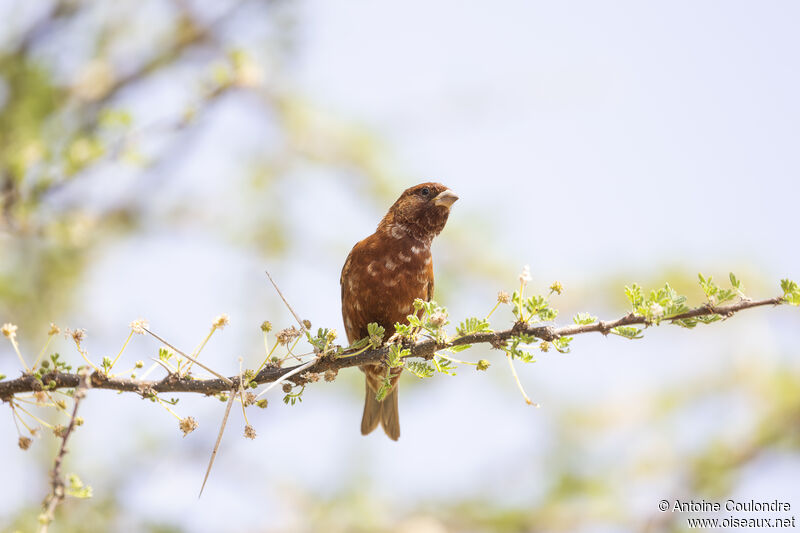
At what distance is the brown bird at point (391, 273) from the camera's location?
4195 millimetres

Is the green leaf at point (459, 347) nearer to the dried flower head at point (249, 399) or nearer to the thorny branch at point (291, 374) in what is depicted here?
the thorny branch at point (291, 374)

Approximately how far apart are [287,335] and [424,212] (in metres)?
2.08

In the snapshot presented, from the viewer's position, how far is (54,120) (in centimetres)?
556

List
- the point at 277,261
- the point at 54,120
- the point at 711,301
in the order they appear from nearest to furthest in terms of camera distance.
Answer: the point at 711,301 → the point at 54,120 → the point at 277,261

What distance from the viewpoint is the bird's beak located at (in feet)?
14.8

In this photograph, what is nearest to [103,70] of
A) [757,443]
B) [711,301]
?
[711,301]

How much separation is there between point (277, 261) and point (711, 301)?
551 centimetres

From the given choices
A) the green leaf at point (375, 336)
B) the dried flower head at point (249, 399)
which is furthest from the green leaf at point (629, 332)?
the dried flower head at point (249, 399)

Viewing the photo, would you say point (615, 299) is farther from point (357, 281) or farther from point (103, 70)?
point (103, 70)

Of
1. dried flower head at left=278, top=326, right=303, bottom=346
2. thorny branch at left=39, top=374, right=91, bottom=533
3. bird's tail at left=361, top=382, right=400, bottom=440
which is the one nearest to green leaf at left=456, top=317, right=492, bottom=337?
dried flower head at left=278, top=326, right=303, bottom=346

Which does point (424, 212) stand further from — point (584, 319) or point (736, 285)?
point (736, 285)

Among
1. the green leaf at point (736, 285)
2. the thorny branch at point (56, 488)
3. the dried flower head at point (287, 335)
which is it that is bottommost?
the thorny branch at point (56, 488)

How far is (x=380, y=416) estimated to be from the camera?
189 inches

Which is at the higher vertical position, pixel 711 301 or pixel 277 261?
pixel 277 261
